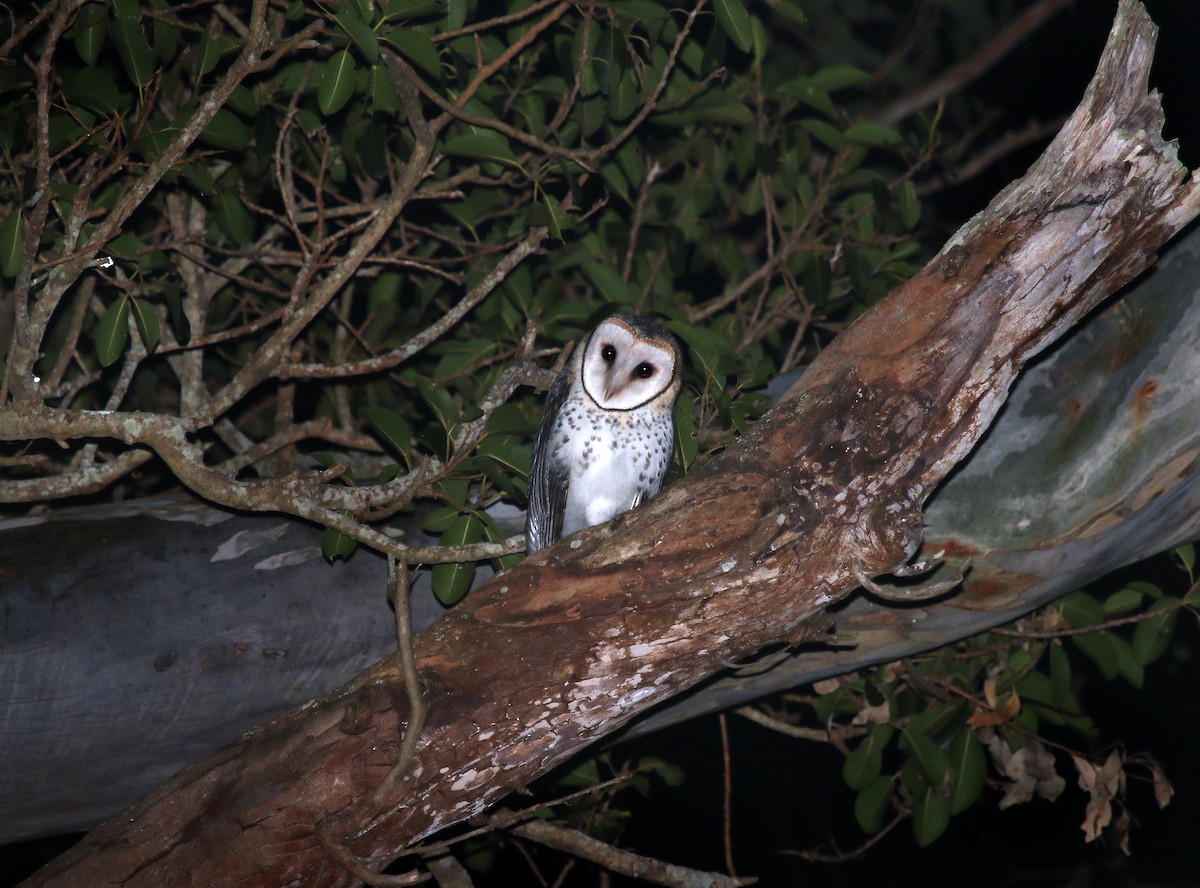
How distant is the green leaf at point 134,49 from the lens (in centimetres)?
230

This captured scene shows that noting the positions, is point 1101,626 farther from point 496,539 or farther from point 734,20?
point 734,20

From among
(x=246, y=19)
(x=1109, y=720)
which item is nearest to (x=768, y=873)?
(x=1109, y=720)

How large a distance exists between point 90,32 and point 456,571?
163 cm

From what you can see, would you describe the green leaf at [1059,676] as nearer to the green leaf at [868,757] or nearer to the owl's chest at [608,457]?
the green leaf at [868,757]

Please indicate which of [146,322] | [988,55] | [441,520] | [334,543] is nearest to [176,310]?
[146,322]

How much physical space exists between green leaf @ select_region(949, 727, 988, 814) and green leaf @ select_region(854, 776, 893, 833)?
0.74 feet

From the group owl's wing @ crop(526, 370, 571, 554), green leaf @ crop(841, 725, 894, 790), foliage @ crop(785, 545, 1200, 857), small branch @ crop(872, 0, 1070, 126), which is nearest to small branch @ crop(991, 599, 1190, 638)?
foliage @ crop(785, 545, 1200, 857)

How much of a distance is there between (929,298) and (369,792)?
4.80 feet

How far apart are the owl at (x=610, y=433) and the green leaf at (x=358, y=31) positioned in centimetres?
109

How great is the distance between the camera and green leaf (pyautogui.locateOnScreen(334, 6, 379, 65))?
2.03 m

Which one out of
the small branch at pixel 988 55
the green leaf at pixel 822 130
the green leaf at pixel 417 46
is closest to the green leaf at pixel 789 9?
the green leaf at pixel 822 130

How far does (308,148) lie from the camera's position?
9.73 feet

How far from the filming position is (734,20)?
2.49 meters

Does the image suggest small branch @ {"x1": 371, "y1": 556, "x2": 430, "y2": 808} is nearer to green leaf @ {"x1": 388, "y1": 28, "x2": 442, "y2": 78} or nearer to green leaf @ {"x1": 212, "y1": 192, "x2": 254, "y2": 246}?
green leaf @ {"x1": 388, "y1": 28, "x2": 442, "y2": 78}
